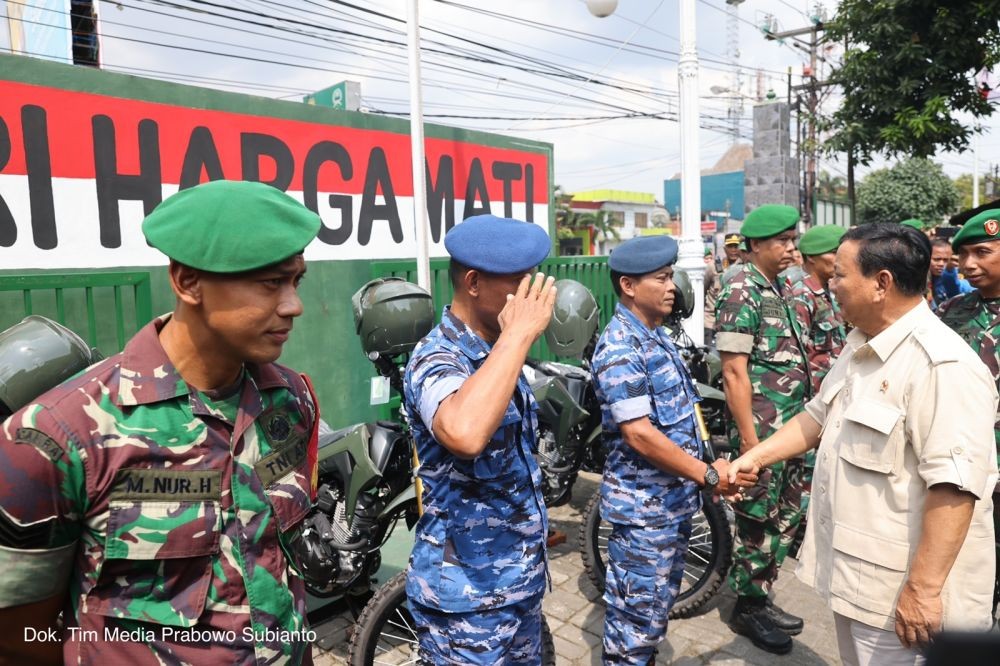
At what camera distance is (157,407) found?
1260mm

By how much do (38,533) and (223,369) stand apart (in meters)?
0.42

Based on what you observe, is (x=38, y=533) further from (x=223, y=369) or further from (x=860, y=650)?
(x=860, y=650)

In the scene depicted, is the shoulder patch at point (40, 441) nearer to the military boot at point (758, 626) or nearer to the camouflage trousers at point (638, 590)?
the camouflage trousers at point (638, 590)

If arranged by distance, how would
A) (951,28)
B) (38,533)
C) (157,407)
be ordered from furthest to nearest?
1. (951,28)
2. (157,407)
3. (38,533)

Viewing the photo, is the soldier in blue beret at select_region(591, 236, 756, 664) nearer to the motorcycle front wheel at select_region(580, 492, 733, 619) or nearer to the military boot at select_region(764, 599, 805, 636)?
the motorcycle front wheel at select_region(580, 492, 733, 619)

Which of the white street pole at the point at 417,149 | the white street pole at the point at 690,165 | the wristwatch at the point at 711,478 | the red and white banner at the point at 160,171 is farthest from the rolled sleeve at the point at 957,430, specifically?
the white street pole at the point at 690,165

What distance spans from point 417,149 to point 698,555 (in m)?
3.59

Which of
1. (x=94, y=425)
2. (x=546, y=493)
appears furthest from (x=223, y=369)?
(x=546, y=493)

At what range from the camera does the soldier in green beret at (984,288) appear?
2949mm

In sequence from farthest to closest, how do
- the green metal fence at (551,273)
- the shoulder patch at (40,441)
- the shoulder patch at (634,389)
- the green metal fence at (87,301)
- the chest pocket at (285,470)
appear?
the green metal fence at (551,273) → the green metal fence at (87,301) → the shoulder patch at (634,389) → the chest pocket at (285,470) → the shoulder patch at (40,441)

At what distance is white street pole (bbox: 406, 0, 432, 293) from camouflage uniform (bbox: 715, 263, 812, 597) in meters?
2.42

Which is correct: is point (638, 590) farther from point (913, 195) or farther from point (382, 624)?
point (913, 195)

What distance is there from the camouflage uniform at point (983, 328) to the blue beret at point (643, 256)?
148 cm

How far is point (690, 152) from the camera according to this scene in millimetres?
6969
